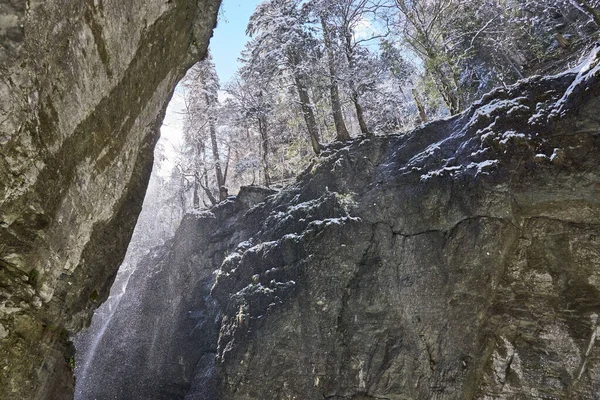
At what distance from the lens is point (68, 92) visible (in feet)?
14.9

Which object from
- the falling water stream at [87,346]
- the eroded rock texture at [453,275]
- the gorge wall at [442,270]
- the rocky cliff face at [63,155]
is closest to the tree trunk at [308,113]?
the gorge wall at [442,270]

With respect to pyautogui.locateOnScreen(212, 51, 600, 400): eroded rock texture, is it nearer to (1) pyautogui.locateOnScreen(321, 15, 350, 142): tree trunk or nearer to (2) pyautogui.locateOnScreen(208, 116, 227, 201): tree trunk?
(1) pyautogui.locateOnScreen(321, 15, 350, 142): tree trunk

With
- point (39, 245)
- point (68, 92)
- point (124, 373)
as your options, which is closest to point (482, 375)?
point (39, 245)

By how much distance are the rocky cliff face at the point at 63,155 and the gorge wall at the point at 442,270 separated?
496 centimetres

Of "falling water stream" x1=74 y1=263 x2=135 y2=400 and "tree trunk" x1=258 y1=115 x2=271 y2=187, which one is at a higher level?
"tree trunk" x1=258 y1=115 x2=271 y2=187

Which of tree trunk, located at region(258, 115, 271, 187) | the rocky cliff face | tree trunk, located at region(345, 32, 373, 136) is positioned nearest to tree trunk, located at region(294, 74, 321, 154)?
tree trunk, located at region(345, 32, 373, 136)

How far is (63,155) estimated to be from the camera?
15.3 feet

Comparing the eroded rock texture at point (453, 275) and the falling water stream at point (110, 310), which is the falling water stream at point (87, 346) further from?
the eroded rock texture at point (453, 275)

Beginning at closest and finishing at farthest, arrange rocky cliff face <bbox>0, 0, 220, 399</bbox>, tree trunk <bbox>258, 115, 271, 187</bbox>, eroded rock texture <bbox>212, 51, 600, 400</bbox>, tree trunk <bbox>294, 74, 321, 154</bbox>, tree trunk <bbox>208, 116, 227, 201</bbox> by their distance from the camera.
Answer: rocky cliff face <bbox>0, 0, 220, 399</bbox>, eroded rock texture <bbox>212, 51, 600, 400</bbox>, tree trunk <bbox>294, 74, 321, 154</bbox>, tree trunk <bbox>258, 115, 271, 187</bbox>, tree trunk <bbox>208, 116, 227, 201</bbox>

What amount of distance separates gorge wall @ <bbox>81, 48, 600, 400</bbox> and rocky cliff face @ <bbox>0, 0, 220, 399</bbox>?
4.96 meters

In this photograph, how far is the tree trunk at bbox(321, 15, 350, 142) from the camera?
14.3 meters

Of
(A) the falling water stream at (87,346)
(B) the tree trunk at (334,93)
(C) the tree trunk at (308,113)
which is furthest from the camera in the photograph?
(A) the falling water stream at (87,346)

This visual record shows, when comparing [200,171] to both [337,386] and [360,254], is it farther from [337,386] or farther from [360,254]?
[337,386]

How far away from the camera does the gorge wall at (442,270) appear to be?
8055 millimetres
